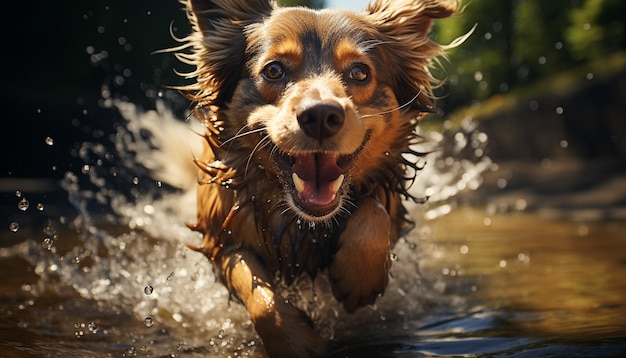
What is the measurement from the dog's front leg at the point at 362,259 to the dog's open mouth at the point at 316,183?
170mm

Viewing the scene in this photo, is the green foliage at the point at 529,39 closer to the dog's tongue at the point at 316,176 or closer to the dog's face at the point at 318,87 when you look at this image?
the dog's face at the point at 318,87

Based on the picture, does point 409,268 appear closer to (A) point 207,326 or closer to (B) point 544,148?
(A) point 207,326

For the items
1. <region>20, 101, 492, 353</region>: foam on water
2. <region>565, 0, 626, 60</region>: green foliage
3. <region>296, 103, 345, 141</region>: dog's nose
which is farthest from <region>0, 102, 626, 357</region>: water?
<region>565, 0, 626, 60</region>: green foliage

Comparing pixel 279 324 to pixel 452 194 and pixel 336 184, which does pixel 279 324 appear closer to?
pixel 336 184

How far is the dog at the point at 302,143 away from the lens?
2838 mm

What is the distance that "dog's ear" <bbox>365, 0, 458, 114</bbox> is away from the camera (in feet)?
11.4

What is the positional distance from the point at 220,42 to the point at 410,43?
2.76 ft

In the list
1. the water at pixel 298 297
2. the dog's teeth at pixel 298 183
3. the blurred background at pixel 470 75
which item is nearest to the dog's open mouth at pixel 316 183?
the dog's teeth at pixel 298 183

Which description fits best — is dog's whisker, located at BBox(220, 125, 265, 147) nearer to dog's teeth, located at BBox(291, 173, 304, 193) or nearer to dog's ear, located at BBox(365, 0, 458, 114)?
dog's teeth, located at BBox(291, 173, 304, 193)

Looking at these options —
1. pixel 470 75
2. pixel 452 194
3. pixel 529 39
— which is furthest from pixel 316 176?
pixel 470 75

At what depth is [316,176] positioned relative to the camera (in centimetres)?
297

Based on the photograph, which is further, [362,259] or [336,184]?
[362,259]

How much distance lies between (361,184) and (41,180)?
9.67 metres

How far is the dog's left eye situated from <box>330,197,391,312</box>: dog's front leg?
507mm
